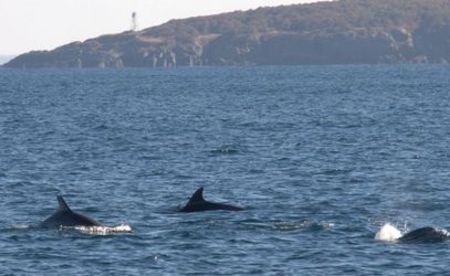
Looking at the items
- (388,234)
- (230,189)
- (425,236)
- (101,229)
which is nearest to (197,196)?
(101,229)

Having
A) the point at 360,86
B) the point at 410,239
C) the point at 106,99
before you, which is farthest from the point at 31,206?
A: the point at 360,86

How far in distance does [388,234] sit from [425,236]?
47.2 inches

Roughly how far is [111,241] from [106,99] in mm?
107275

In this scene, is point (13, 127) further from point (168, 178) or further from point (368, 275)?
point (368, 275)

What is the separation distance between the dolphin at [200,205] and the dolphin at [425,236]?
785 cm

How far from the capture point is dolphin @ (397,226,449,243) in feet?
128

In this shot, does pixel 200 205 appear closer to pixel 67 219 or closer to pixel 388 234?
pixel 67 219

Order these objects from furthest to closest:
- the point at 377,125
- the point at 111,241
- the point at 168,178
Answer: the point at 377,125
the point at 168,178
the point at 111,241

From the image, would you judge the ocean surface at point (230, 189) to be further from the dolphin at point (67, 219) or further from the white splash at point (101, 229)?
the dolphin at point (67, 219)

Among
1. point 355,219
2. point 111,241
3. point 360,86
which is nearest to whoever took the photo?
point 111,241

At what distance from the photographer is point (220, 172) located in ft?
195

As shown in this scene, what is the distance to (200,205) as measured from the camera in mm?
45219

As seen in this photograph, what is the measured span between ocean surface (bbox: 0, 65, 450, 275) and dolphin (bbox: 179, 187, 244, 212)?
28.4 inches

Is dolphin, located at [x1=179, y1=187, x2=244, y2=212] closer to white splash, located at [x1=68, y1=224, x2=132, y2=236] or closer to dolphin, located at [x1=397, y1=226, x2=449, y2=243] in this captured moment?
white splash, located at [x1=68, y1=224, x2=132, y2=236]
